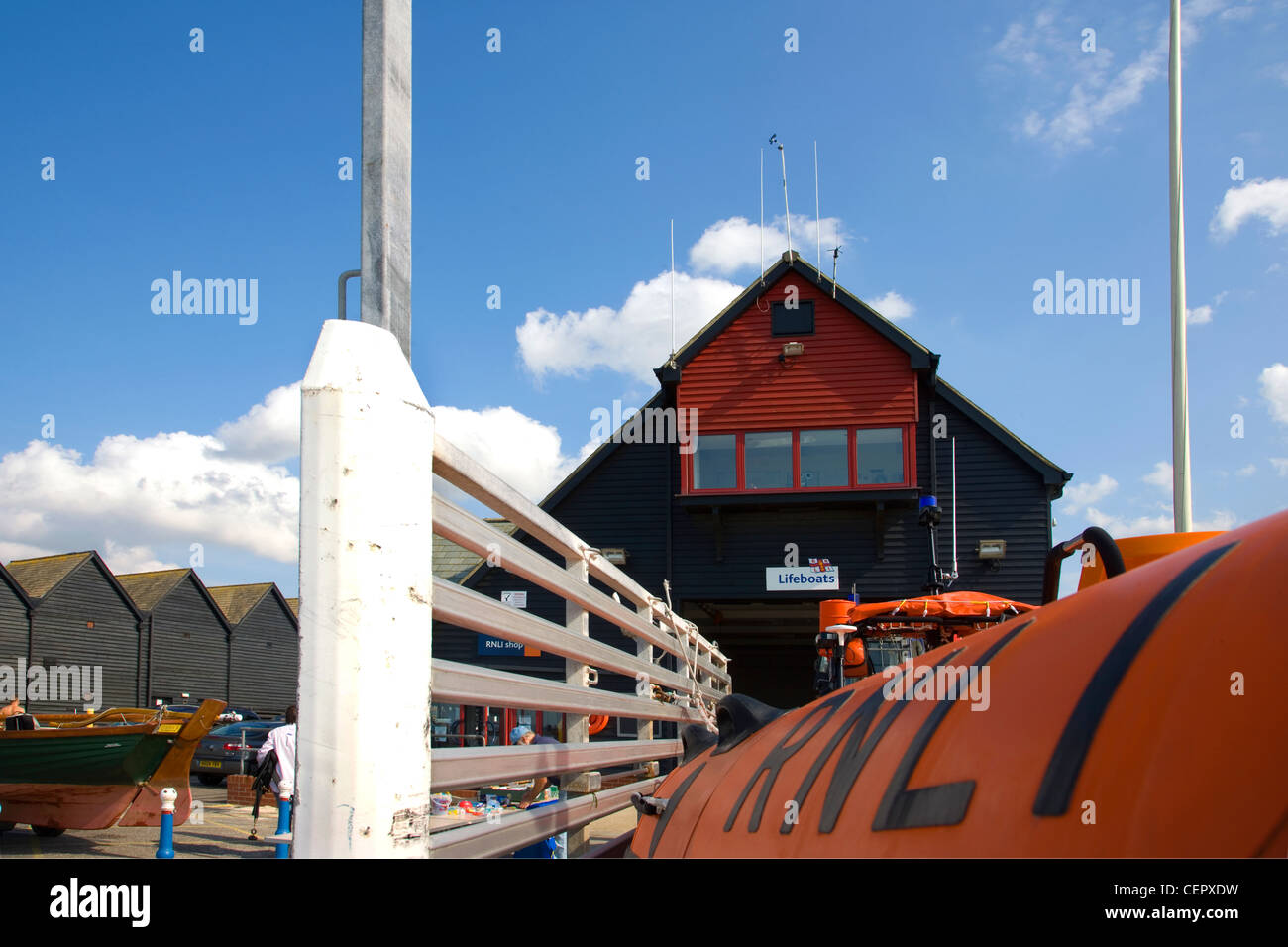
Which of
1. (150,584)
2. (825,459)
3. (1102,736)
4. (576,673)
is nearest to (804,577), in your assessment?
(825,459)

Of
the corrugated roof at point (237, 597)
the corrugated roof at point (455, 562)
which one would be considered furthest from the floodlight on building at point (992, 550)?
the corrugated roof at point (237, 597)

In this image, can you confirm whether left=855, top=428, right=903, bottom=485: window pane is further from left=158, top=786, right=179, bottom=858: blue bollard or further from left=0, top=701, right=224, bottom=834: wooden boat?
left=158, top=786, right=179, bottom=858: blue bollard

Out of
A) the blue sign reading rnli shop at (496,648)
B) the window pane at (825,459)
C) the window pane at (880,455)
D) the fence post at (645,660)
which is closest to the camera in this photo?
the fence post at (645,660)

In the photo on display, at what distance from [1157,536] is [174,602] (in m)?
46.3

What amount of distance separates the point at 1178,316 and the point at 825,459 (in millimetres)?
8510

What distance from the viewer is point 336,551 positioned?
193 centimetres

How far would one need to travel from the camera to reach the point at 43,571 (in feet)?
124

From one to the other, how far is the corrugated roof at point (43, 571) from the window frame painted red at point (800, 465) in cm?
2890

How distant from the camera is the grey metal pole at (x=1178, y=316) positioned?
473 inches

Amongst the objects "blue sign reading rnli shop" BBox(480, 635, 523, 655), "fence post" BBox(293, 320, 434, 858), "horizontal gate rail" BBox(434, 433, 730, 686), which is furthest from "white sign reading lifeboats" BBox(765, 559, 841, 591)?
"fence post" BBox(293, 320, 434, 858)

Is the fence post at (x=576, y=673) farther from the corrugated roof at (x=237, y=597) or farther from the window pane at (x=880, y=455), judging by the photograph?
the corrugated roof at (x=237, y=597)
